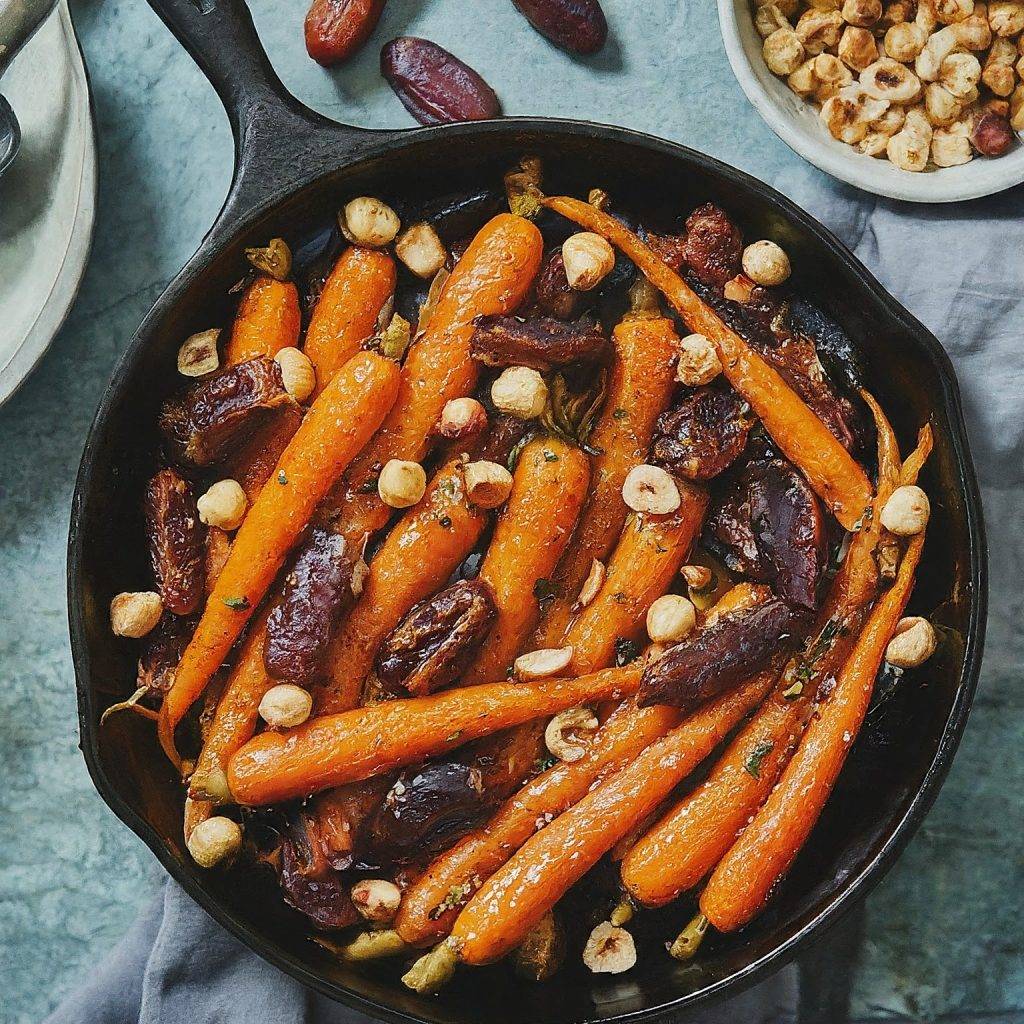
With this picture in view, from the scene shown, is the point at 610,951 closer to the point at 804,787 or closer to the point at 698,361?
the point at 804,787

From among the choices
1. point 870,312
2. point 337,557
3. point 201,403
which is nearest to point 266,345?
point 201,403

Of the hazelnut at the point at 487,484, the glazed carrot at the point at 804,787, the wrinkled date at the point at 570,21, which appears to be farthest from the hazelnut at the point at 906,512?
the wrinkled date at the point at 570,21

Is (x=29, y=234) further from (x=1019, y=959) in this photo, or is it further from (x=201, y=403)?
(x=1019, y=959)

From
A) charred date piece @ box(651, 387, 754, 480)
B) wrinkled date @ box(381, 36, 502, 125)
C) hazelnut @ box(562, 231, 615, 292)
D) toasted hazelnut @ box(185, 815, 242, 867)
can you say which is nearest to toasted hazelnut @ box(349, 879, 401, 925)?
toasted hazelnut @ box(185, 815, 242, 867)

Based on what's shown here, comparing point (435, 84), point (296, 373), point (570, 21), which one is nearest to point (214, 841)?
point (296, 373)

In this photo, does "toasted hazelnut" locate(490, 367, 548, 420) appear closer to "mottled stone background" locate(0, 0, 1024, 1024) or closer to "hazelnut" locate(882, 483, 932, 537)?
"hazelnut" locate(882, 483, 932, 537)

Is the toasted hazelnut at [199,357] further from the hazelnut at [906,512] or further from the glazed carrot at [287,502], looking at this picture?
the hazelnut at [906,512]
